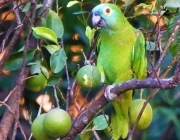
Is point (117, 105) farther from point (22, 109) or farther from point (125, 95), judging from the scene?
point (22, 109)

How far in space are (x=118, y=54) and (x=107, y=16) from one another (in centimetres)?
16

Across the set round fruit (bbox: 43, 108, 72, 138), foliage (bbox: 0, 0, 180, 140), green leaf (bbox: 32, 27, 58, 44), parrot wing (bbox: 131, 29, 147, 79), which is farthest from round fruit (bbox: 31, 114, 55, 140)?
parrot wing (bbox: 131, 29, 147, 79)

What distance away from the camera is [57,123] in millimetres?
1275

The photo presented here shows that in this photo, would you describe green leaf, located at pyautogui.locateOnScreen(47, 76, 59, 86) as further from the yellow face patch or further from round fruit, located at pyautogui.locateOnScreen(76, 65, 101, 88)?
the yellow face patch

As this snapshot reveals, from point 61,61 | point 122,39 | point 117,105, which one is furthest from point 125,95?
point 61,61

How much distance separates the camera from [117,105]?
68.4 inches

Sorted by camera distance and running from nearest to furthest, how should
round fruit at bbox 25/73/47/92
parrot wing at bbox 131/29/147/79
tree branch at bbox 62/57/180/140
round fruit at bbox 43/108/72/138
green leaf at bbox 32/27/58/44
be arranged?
tree branch at bbox 62/57/180/140 → round fruit at bbox 43/108/72/138 → green leaf at bbox 32/27/58/44 → round fruit at bbox 25/73/47/92 → parrot wing at bbox 131/29/147/79

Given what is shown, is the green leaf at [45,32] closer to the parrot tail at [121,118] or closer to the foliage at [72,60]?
the foliage at [72,60]

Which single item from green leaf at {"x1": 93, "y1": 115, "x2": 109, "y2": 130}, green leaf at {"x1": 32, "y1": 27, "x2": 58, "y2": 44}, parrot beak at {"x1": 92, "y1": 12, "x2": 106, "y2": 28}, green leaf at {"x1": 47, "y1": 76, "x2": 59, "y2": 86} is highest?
green leaf at {"x1": 32, "y1": 27, "x2": 58, "y2": 44}

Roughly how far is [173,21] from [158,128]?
1007 millimetres

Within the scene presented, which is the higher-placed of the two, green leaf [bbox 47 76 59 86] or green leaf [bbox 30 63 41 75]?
green leaf [bbox 30 63 41 75]

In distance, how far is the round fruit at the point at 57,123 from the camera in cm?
128

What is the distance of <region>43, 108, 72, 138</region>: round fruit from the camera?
4.19ft

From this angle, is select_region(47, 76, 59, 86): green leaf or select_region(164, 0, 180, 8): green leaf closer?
select_region(164, 0, 180, 8): green leaf
